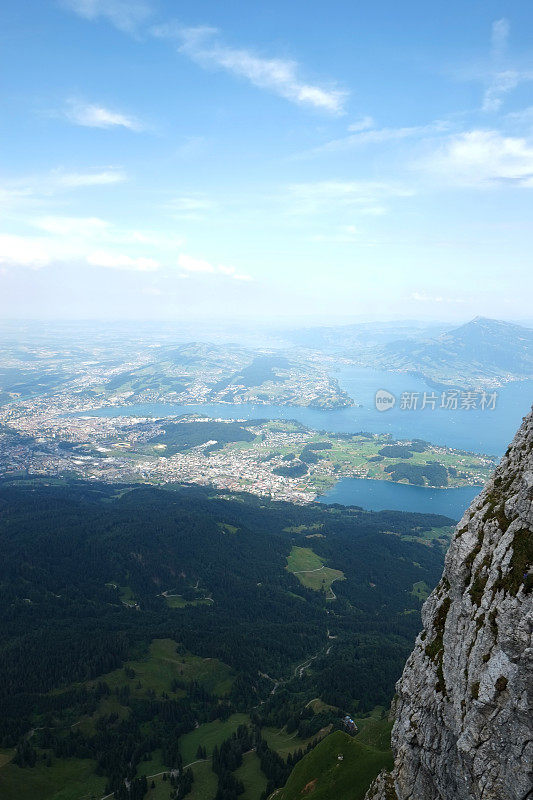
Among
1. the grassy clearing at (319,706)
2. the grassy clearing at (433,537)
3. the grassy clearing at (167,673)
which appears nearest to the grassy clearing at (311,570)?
the grassy clearing at (433,537)

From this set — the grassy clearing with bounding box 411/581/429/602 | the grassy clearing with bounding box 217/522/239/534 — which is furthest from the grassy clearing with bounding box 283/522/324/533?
the grassy clearing with bounding box 411/581/429/602

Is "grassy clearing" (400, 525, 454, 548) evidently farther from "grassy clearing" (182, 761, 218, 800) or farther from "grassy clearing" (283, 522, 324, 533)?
"grassy clearing" (182, 761, 218, 800)

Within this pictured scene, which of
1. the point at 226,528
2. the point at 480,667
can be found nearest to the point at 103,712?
the point at 480,667

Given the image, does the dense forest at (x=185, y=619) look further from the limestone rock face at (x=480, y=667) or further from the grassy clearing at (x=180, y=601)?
the limestone rock face at (x=480, y=667)

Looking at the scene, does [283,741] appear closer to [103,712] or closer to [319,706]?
[319,706]

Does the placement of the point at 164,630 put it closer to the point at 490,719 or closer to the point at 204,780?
the point at 204,780

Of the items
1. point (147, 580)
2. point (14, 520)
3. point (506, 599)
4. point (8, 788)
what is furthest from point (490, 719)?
point (14, 520)
